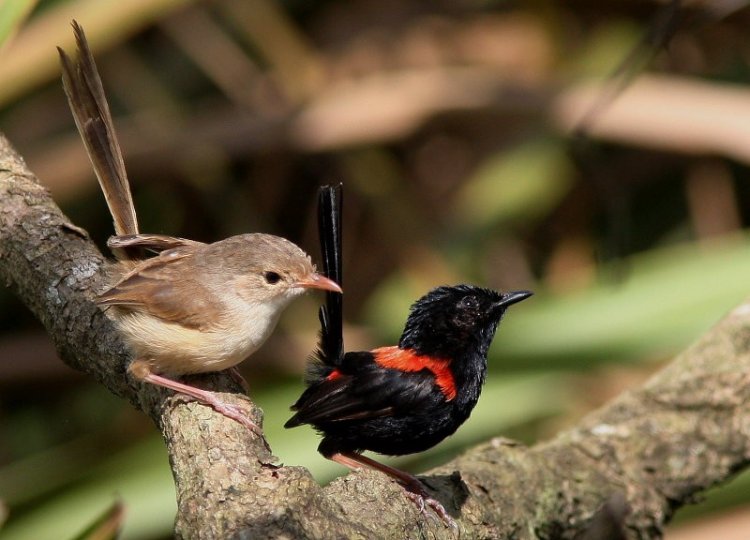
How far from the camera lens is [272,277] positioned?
3566mm

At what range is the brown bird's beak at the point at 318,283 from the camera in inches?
137

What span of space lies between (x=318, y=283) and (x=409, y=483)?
0.76m

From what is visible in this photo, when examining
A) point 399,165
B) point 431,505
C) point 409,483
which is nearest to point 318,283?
point 409,483

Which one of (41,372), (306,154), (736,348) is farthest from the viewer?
(306,154)

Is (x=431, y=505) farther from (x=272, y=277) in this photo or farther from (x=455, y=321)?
(x=272, y=277)

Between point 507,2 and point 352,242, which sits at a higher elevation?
point 507,2

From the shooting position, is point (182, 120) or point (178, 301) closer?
point (178, 301)

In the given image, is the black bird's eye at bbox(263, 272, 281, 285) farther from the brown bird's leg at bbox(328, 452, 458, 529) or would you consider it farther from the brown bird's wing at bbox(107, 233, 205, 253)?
the brown bird's leg at bbox(328, 452, 458, 529)

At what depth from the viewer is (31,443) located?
620 centimetres

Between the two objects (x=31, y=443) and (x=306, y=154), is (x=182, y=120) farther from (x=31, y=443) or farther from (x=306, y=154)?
(x=31, y=443)

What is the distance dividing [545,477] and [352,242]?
3710 millimetres

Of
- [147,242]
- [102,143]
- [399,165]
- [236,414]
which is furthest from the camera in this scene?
[399,165]

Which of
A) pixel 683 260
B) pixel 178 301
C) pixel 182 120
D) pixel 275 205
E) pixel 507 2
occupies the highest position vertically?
pixel 507 2

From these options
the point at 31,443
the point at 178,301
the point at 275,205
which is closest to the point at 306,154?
the point at 275,205
